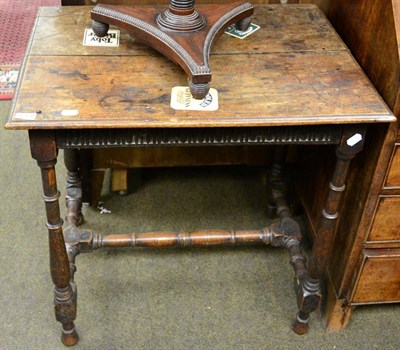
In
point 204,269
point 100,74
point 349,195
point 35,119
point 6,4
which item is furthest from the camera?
point 6,4

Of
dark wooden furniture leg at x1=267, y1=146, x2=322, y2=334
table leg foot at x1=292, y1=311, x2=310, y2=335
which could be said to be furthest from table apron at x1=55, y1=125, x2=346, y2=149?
table leg foot at x1=292, y1=311, x2=310, y2=335

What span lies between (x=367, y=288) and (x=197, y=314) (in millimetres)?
435

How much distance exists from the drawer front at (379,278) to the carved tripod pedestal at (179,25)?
578 millimetres

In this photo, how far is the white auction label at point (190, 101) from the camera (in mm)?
1012

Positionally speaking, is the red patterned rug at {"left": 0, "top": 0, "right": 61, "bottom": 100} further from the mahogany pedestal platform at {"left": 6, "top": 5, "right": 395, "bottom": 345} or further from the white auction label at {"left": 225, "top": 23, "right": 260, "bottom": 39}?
the white auction label at {"left": 225, "top": 23, "right": 260, "bottom": 39}

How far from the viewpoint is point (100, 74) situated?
43.0 inches

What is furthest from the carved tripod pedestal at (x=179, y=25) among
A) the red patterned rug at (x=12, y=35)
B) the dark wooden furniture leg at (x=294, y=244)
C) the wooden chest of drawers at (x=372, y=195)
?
the red patterned rug at (x=12, y=35)

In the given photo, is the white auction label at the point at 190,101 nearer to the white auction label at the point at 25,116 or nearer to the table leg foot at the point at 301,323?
the white auction label at the point at 25,116

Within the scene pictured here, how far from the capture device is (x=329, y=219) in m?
1.21

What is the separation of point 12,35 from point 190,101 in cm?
178

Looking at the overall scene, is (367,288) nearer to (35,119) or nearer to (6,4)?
(35,119)

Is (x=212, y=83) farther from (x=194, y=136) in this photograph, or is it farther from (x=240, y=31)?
(x=240, y=31)

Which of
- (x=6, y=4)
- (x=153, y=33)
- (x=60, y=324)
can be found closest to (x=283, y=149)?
(x=153, y=33)

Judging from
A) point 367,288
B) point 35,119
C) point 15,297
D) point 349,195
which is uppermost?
point 35,119
